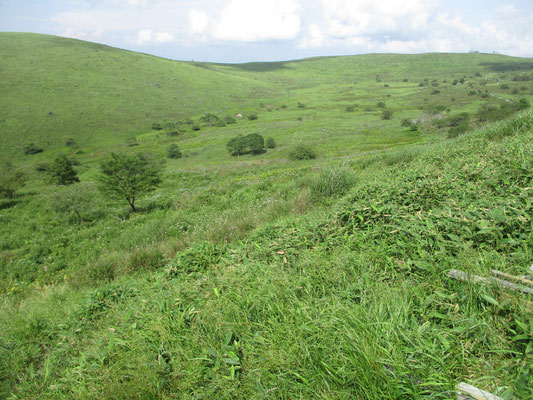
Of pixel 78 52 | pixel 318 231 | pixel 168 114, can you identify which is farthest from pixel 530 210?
pixel 78 52

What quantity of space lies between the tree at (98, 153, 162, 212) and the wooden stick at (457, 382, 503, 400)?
20.7 metres

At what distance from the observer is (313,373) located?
7.07ft

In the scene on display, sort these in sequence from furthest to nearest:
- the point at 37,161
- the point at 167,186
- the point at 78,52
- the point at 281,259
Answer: the point at 78,52, the point at 37,161, the point at 167,186, the point at 281,259

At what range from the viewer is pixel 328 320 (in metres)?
2.60

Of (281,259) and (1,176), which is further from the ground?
(281,259)

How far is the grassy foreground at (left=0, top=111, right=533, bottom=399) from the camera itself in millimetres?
2027

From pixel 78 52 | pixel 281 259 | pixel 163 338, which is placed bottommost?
pixel 163 338

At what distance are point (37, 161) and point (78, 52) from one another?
7513cm

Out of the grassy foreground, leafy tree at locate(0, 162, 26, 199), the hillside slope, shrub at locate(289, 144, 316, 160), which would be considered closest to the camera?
the grassy foreground

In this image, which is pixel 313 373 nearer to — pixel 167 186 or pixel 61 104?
pixel 167 186

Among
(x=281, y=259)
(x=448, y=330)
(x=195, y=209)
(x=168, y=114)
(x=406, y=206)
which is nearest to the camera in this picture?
(x=448, y=330)

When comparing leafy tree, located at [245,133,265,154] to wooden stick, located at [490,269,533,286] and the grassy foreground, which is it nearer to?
the grassy foreground

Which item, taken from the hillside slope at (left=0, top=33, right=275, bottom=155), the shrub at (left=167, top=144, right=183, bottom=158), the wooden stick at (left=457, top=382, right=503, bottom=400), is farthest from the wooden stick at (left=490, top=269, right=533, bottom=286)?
the hillside slope at (left=0, top=33, right=275, bottom=155)

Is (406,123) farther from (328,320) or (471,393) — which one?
(471,393)
